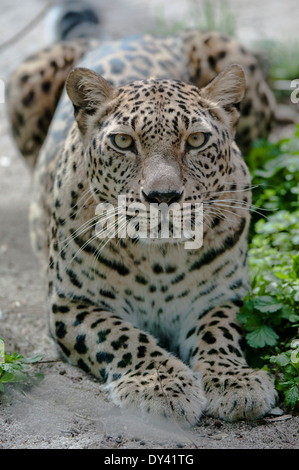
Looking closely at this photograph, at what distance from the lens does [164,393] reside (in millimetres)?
4684

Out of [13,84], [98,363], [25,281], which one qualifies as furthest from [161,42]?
[98,363]

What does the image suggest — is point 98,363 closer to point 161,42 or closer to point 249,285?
point 249,285

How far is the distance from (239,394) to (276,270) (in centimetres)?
163

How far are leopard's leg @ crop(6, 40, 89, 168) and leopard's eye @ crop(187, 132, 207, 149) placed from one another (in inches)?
143

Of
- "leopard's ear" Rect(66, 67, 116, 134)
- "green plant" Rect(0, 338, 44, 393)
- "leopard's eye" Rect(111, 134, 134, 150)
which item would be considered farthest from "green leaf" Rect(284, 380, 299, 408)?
"leopard's ear" Rect(66, 67, 116, 134)

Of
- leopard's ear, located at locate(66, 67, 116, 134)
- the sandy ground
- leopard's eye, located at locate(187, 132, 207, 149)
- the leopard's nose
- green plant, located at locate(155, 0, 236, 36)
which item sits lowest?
the sandy ground

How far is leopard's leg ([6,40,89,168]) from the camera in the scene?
8336 millimetres

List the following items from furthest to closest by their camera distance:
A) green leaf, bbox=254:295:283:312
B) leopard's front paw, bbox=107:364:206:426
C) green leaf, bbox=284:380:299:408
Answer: green leaf, bbox=254:295:283:312 < green leaf, bbox=284:380:299:408 < leopard's front paw, bbox=107:364:206:426

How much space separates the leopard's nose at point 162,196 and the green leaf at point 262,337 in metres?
1.24

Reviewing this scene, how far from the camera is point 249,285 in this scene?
5.80 metres

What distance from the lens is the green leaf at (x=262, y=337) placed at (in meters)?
5.23

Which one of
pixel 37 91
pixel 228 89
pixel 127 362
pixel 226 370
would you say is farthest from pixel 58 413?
pixel 37 91

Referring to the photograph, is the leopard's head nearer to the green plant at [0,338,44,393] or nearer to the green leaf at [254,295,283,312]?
the green leaf at [254,295,283,312]
